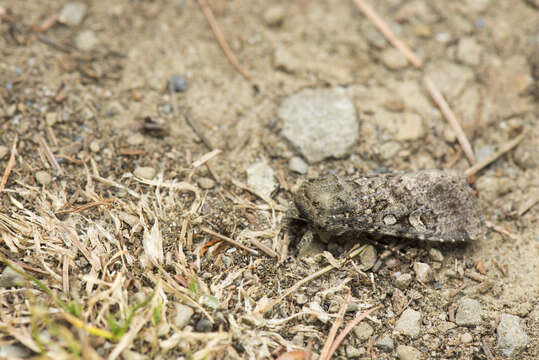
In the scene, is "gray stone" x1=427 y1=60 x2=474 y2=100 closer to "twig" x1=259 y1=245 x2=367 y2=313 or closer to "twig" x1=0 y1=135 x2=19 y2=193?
"twig" x1=259 y1=245 x2=367 y2=313

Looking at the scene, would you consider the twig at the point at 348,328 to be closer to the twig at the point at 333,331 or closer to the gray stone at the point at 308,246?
the twig at the point at 333,331

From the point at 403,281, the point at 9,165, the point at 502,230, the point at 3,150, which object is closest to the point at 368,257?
the point at 403,281

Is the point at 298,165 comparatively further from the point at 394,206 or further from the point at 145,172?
the point at 145,172

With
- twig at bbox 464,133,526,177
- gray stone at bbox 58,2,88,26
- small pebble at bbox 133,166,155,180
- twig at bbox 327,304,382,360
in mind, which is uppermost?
gray stone at bbox 58,2,88,26

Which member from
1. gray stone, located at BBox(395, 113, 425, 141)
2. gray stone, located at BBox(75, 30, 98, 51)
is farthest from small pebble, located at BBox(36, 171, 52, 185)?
gray stone, located at BBox(395, 113, 425, 141)

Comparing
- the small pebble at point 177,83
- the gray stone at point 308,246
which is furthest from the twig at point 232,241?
the small pebble at point 177,83

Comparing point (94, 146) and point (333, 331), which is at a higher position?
point (94, 146)
